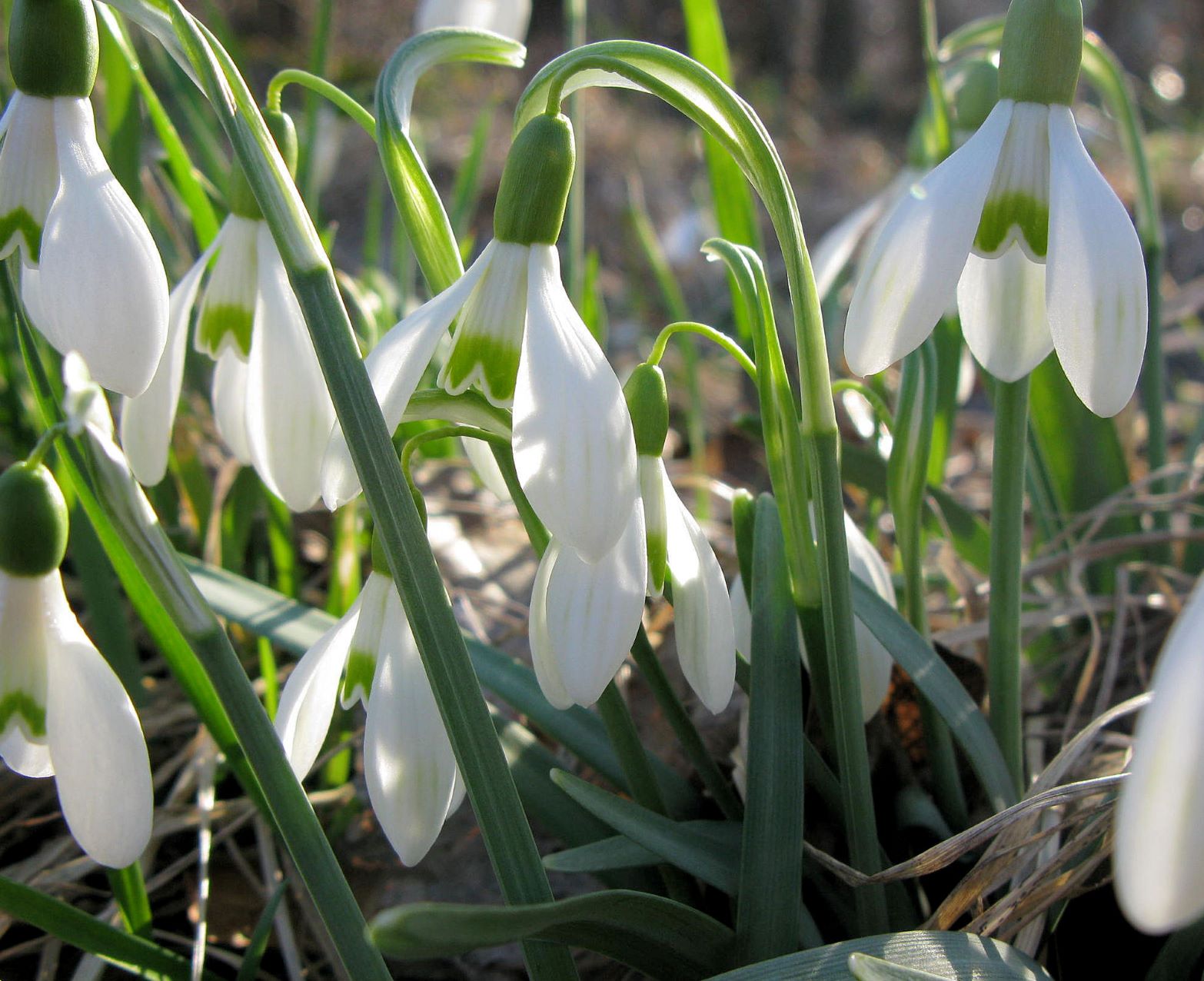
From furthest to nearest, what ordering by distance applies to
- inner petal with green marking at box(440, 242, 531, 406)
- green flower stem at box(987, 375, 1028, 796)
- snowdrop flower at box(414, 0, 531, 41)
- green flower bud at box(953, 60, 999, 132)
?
1. snowdrop flower at box(414, 0, 531, 41)
2. green flower bud at box(953, 60, 999, 132)
3. green flower stem at box(987, 375, 1028, 796)
4. inner petal with green marking at box(440, 242, 531, 406)

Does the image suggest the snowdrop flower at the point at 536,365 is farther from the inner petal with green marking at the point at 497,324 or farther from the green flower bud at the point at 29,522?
the green flower bud at the point at 29,522

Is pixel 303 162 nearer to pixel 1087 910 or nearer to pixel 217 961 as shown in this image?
pixel 217 961

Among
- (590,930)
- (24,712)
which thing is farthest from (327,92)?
(590,930)

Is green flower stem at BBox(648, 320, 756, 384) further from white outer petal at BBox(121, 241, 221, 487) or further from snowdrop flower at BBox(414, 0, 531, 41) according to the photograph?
snowdrop flower at BBox(414, 0, 531, 41)

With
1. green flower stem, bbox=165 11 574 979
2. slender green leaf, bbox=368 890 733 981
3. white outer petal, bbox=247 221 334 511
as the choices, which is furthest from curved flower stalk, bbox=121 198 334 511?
slender green leaf, bbox=368 890 733 981

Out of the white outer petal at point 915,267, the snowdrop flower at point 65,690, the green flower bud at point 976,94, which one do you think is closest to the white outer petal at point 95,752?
the snowdrop flower at point 65,690

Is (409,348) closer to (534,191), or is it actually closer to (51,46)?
(534,191)

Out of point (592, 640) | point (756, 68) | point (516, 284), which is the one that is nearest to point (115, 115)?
point (516, 284)
